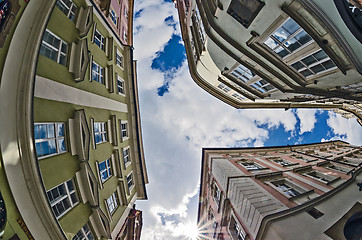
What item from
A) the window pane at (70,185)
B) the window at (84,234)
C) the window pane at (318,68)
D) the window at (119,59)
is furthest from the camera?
the window at (119,59)

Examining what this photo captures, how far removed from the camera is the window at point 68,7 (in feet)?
27.6

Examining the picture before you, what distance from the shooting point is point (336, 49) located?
8.26 meters

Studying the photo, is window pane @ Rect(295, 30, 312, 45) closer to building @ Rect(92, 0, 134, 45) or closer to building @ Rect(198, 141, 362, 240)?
building @ Rect(198, 141, 362, 240)

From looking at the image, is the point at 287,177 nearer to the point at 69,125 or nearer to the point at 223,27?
the point at 223,27

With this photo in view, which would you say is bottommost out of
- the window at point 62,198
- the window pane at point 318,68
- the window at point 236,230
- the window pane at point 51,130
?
the window at point 236,230

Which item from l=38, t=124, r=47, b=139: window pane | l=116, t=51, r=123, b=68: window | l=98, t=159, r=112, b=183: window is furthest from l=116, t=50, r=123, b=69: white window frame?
l=38, t=124, r=47, b=139: window pane

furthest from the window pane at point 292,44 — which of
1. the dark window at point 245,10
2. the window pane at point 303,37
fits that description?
the dark window at point 245,10

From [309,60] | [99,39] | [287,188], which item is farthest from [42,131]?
[287,188]

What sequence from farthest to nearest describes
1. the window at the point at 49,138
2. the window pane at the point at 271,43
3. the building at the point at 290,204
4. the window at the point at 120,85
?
the window at the point at 120,85 → the window pane at the point at 271,43 → the building at the point at 290,204 → the window at the point at 49,138

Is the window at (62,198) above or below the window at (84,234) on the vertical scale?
above

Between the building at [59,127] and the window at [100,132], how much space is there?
8cm

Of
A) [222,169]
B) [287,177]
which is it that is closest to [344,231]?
[287,177]

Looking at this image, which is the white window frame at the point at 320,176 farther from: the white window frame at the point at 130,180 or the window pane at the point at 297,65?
the white window frame at the point at 130,180

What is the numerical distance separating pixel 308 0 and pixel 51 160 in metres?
14.4
